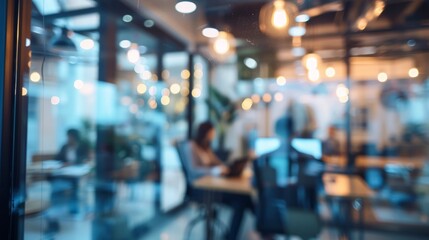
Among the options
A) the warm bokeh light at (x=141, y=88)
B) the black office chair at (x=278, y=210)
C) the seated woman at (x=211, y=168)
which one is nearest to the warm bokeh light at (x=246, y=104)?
the seated woman at (x=211, y=168)

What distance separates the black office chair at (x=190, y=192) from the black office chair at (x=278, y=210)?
76 centimetres

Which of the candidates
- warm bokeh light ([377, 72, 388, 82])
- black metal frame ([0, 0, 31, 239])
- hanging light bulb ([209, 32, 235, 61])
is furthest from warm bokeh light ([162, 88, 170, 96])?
black metal frame ([0, 0, 31, 239])

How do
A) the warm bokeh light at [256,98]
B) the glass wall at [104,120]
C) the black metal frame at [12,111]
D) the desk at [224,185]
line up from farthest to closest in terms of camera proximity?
the warm bokeh light at [256,98] → the desk at [224,185] → the glass wall at [104,120] → the black metal frame at [12,111]

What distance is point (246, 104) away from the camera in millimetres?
5043

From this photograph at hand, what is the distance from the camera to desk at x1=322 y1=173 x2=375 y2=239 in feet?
7.93

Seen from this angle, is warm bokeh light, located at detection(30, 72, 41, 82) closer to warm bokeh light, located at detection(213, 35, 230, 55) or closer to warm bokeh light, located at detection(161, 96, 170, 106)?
warm bokeh light, located at detection(213, 35, 230, 55)

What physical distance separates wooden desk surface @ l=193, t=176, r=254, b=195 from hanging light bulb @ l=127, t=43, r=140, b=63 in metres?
1.68

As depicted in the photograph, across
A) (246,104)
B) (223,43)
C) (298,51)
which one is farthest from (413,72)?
(223,43)

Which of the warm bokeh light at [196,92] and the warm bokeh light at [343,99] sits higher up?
the warm bokeh light at [196,92]

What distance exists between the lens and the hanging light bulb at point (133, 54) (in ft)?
11.3

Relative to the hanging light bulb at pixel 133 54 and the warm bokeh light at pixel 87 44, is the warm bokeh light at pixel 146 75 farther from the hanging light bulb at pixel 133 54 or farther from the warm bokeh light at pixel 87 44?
the warm bokeh light at pixel 87 44

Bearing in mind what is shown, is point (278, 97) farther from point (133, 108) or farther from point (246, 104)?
point (133, 108)

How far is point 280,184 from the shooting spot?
2.54m

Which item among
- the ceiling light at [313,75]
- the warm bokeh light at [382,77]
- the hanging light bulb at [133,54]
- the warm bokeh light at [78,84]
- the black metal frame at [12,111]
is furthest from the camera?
the warm bokeh light at [382,77]
